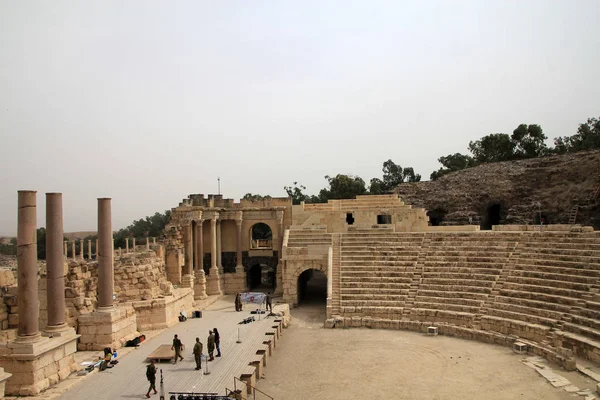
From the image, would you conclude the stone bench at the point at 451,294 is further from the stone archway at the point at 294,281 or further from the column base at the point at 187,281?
the column base at the point at 187,281

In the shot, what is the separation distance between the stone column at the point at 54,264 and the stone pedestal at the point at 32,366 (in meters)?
0.68

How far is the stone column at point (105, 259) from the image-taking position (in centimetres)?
1606

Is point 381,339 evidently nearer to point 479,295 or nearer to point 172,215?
point 479,295

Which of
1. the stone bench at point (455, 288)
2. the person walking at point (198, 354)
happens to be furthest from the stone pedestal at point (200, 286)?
the person walking at point (198, 354)

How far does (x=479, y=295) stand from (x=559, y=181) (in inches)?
738

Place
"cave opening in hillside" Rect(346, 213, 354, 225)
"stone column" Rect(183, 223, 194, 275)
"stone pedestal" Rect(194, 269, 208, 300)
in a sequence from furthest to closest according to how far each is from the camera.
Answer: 1. "cave opening in hillside" Rect(346, 213, 354, 225)
2. "stone column" Rect(183, 223, 194, 275)
3. "stone pedestal" Rect(194, 269, 208, 300)

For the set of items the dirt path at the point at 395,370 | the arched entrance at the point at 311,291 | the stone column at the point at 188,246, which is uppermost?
the stone column at the point at 188,246

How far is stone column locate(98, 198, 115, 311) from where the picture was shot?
16062 mm

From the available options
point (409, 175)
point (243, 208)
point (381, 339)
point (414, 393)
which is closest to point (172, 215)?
point (243, 208)

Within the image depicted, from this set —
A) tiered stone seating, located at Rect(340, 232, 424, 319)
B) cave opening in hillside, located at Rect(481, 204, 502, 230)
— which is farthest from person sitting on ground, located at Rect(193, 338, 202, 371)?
cave opening in hillside, located at Rect(481, 204, 502, 230)

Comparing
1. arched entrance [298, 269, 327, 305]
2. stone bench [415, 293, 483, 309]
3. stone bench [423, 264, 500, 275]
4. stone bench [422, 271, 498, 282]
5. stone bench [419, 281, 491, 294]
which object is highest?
stone bench [423, 264, 500, 275]

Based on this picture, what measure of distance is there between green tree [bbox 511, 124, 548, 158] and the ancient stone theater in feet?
85.6

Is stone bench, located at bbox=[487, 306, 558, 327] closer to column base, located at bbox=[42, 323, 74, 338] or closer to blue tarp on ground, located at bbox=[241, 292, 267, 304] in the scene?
blue tarp on ground, located at bbox=[241, 292, 267, 304]

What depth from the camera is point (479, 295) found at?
63.3ft
